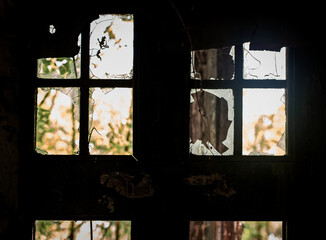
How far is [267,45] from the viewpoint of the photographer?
1671 mm

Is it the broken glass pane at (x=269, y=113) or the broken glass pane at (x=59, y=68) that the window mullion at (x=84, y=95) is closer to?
the broken glass pane at (x=59, y=68)

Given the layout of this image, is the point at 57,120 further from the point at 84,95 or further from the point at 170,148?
the point at 170,148

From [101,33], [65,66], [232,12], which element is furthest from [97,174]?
[232,12]

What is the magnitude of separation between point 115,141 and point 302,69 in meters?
1.45

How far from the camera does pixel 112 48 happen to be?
176 centimetres

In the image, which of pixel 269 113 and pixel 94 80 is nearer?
pixel 94 80

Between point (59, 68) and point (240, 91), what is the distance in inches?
51.5

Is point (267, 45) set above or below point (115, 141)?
above

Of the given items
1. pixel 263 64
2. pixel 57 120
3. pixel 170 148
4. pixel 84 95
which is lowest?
pixel 170 148

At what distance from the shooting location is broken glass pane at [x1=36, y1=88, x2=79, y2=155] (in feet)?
5.74

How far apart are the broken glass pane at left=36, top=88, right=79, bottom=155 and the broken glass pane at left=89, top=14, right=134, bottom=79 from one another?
243 millimetres

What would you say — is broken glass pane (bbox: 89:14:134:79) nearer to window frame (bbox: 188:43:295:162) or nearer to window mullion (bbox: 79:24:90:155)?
window mullion (bbox: 79:24:90:155)

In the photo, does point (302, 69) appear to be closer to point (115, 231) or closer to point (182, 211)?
point (182, 211)

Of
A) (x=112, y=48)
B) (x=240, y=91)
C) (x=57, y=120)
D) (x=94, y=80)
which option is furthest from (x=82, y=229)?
(x=240, y=91)
